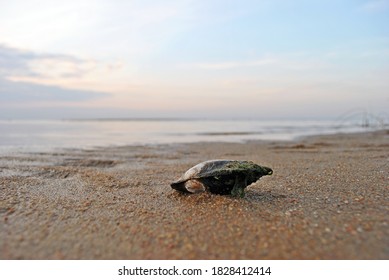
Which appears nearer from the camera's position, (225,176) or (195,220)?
(195,220)

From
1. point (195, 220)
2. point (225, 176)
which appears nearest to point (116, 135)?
point (225, 176)

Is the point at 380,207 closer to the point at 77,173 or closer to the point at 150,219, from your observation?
the point at 150,219

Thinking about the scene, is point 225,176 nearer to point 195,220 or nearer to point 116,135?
point 195,220

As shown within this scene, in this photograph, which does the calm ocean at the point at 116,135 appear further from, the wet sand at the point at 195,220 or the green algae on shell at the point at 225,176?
the green algae on shell at the point at 225,176

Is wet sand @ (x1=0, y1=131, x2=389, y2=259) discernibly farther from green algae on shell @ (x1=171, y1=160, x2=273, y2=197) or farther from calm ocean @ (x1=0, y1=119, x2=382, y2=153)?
calm ocean @ (x1=0, y1=119, x2=382, y2=153)

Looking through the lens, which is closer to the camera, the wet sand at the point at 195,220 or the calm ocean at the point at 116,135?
the wet sand at the point at 195,220

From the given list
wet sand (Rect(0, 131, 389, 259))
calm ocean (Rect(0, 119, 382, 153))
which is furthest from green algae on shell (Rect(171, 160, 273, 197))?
calm ocean (Rect(0, 119, 382, 153))

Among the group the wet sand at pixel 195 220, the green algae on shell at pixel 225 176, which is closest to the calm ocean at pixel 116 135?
the wet sand at pixel 195 220

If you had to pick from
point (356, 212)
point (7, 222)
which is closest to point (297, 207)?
point (356, 212)
